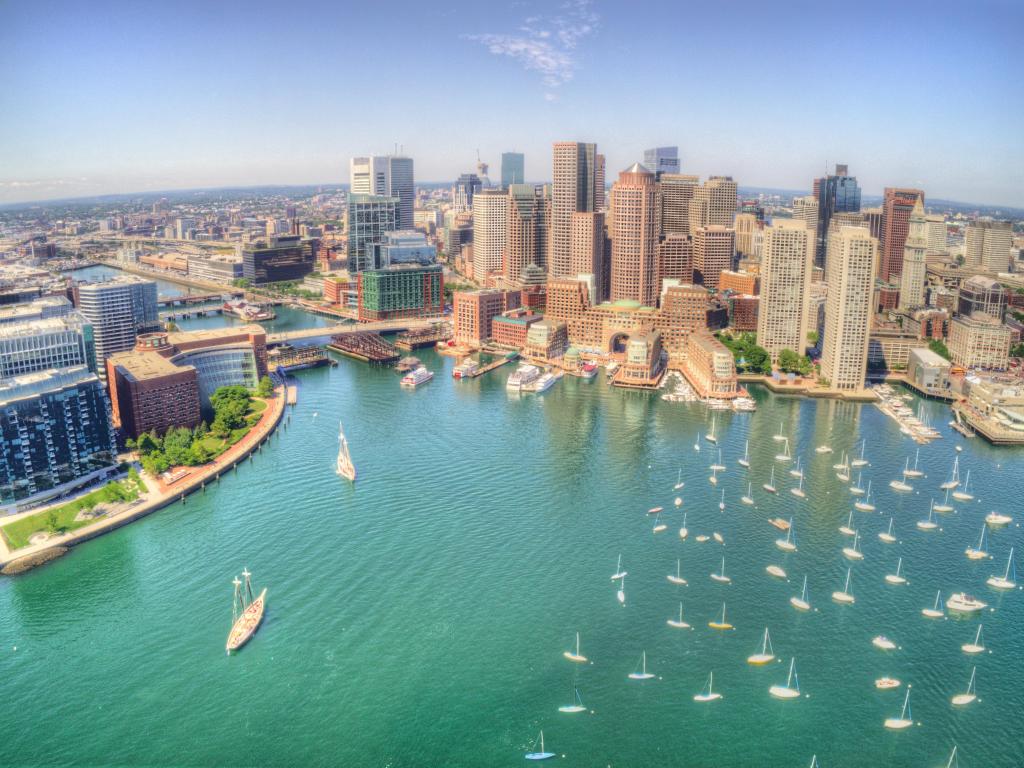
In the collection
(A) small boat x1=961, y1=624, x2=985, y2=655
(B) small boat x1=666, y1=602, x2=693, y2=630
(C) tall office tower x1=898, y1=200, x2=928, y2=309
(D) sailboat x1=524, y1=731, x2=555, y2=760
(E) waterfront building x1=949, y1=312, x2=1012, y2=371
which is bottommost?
(D) sailboat x1=524, y1=731, x2=555, y2=760

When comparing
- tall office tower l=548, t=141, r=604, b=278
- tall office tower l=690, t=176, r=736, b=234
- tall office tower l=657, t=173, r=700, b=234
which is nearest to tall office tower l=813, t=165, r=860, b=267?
tall office tower l=690, t=176, r=736, b=234

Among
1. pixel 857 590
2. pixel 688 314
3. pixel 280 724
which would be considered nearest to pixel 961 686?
pixel 857 590

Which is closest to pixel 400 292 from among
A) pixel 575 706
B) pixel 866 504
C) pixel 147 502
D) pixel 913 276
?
pixel 147 502

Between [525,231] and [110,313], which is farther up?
[525,231]

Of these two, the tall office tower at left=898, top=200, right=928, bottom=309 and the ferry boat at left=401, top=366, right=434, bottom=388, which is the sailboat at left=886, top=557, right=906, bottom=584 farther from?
the tall office tower at left=898, top=200, right=928, bottom=309

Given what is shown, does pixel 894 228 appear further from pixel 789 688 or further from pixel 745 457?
pixel 789 688

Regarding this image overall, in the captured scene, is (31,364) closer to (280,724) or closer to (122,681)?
(122,681)
